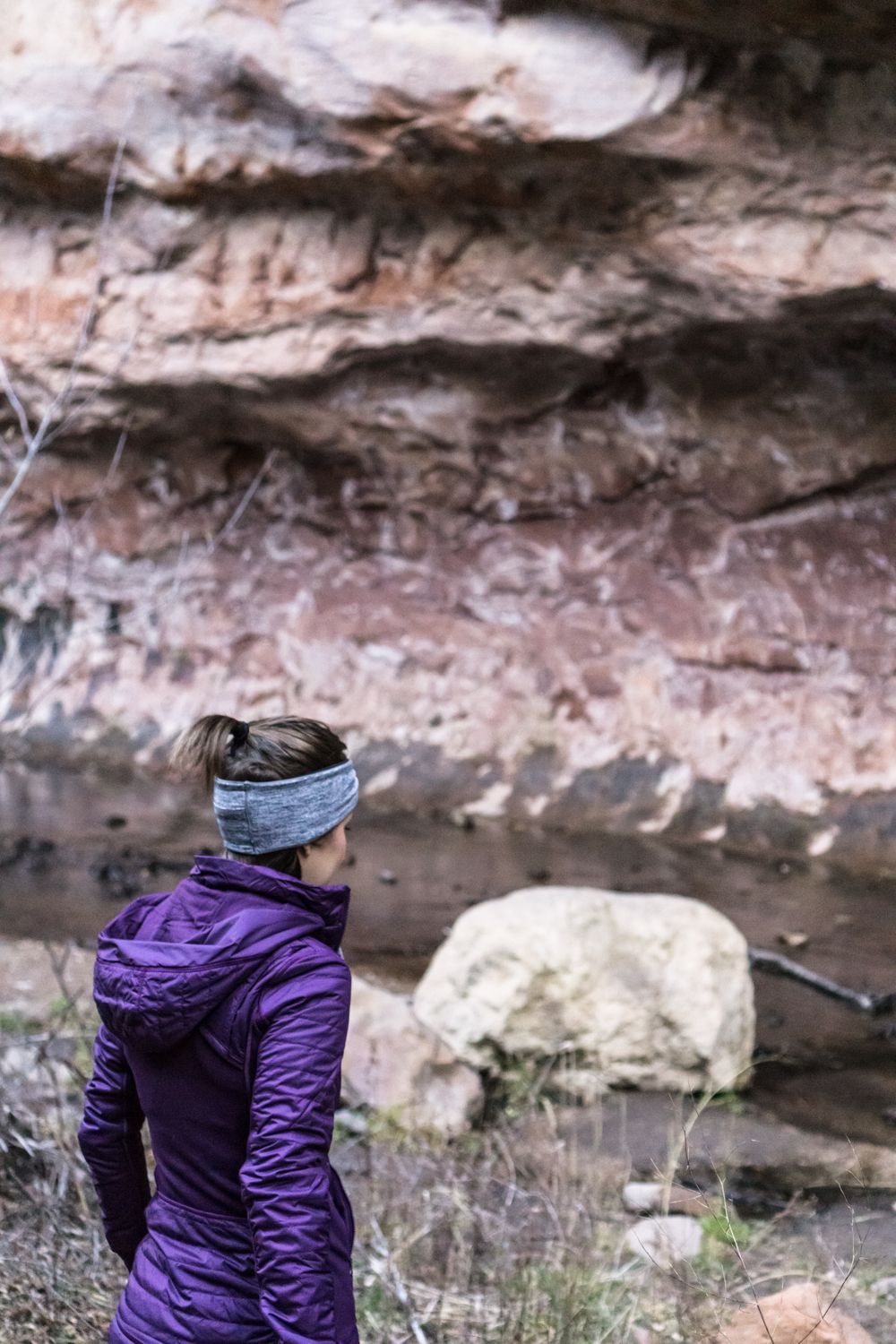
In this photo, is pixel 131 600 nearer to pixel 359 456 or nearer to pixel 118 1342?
pixel 359 456

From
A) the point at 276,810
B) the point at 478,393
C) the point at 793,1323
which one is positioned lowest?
the point at 478,393

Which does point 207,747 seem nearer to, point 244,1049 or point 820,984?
point 244,1049

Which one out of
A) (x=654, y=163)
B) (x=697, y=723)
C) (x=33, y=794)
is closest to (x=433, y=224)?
(x=654, y=163)

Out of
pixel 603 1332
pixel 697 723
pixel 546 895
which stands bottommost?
pixel 697 723

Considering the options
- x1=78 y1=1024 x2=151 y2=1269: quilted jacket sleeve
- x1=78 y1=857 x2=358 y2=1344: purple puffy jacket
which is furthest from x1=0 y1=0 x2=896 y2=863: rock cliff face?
x1=78 y1=857 x2=358 y2=1344: purple puffy jacket

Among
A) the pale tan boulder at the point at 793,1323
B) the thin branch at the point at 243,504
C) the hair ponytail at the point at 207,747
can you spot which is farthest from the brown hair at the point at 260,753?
the thin branch at the point at 243,504

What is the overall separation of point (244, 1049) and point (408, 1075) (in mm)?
2692

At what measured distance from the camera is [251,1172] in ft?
4.96

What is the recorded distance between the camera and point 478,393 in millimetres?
8953

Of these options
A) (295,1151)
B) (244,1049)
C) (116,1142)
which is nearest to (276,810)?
(244,1049)

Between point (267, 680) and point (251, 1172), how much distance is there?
8608mm

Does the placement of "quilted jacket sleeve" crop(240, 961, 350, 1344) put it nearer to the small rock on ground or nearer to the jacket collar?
the jacket collar

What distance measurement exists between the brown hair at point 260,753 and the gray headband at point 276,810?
1 cm

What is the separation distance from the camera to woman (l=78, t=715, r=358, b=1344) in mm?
1506
